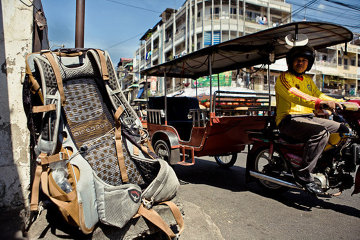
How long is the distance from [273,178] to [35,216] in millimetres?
3004

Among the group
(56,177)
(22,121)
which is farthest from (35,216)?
(22,121)

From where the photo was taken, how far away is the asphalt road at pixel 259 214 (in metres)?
2.58

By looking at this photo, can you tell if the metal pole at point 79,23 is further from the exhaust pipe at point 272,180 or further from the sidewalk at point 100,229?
the exhaust pipe at point 272,180

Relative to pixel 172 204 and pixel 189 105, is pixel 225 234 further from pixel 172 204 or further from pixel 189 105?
pixel 189 105

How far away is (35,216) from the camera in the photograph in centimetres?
239

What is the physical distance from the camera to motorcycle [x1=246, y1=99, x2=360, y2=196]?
2955 mm

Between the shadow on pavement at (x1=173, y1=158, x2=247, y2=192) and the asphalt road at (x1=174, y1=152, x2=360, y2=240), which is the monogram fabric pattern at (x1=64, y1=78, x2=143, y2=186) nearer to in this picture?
the asphalt road at (x1=174, y1=152, x2=360, y2=240)

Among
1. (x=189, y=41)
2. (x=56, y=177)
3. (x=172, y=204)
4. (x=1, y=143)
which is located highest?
(x=189, y=41)

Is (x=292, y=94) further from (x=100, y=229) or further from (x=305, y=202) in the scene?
(x=100, y=229)

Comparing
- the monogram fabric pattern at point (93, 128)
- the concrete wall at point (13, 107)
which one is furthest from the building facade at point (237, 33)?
the monogram fabric pattern at point (93, 128)

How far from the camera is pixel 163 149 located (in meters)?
5.07

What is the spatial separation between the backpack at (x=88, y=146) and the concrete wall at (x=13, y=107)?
383 millimetres

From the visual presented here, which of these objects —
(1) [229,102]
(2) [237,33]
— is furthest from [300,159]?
(2) [237,33]

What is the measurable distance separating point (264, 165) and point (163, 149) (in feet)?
6.93
